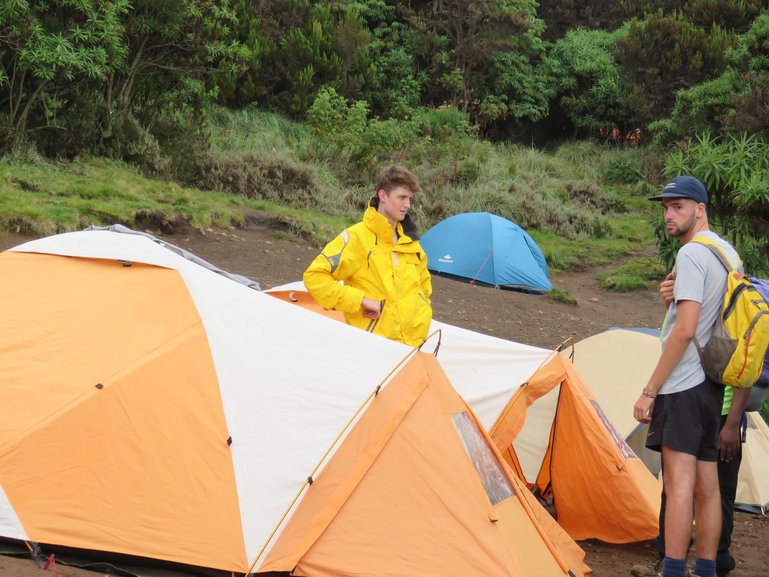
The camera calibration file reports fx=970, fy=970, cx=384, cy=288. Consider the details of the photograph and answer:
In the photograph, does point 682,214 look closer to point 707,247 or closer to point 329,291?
point 707,247

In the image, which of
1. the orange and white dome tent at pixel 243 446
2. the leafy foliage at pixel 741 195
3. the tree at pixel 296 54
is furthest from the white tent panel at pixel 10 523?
the tree at pixel 296 54

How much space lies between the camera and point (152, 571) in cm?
416

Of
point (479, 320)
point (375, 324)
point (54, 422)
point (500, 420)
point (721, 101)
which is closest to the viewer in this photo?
point (54, 422)

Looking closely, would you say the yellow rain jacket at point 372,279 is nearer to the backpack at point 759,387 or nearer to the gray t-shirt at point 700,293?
the gray t-shirt at point 700,293

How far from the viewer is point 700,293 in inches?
167

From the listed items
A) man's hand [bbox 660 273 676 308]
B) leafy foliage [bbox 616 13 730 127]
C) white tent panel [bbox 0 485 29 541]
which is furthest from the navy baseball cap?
leafy foliage [bbox 616 13 730 127]

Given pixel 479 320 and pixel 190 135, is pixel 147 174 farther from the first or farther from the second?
pixel 479 320

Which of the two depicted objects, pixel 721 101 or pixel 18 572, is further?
pixel 721 101

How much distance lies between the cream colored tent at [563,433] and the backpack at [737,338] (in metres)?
1.61

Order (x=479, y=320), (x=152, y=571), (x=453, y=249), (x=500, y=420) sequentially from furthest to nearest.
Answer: (x=453, y=249)
(x=479, y=320)
(x=500, y=420)
(x=152, y=571)

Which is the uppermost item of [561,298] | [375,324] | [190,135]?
[375,324]

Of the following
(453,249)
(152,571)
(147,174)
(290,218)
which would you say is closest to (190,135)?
(147,174)

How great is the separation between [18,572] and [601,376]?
4512mm

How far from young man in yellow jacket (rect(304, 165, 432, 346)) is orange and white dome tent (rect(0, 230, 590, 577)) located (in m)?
0.26
